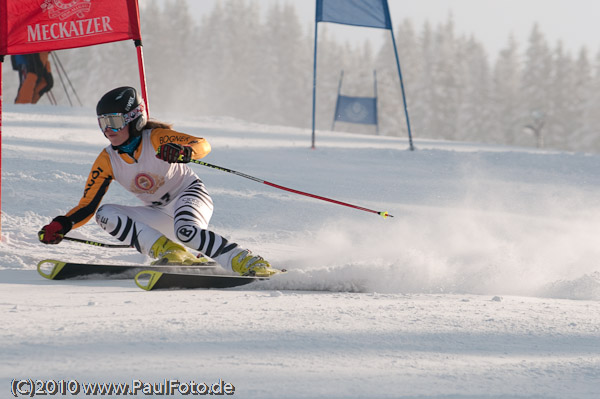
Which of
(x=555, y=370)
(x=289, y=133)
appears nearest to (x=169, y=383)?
(x=555, y=370)

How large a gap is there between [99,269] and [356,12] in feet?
24.4

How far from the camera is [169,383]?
1.86m

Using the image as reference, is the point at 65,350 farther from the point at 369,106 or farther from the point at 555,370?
the point at 369,106

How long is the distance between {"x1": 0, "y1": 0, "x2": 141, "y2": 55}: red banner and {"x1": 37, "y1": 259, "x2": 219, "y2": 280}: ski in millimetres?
1915

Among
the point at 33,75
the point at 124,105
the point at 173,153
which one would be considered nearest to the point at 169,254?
the point at 173,153

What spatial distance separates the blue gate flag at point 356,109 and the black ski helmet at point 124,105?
16.5 metres

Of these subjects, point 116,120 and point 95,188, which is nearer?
point 116,120

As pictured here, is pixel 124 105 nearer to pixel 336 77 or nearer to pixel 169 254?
pixel 169 254

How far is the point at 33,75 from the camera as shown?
16.8 meters

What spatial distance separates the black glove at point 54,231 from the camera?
396 cm

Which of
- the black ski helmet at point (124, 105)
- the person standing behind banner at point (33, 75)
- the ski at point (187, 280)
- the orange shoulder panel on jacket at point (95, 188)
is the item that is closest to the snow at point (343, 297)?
the ski at point (187, 280)

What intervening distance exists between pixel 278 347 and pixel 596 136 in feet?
151

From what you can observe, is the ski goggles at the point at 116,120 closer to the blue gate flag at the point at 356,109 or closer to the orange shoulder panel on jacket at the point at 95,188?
the orange shoulder panel on jacket at the point at 95,188

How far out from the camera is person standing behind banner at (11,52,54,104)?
16.5 m
